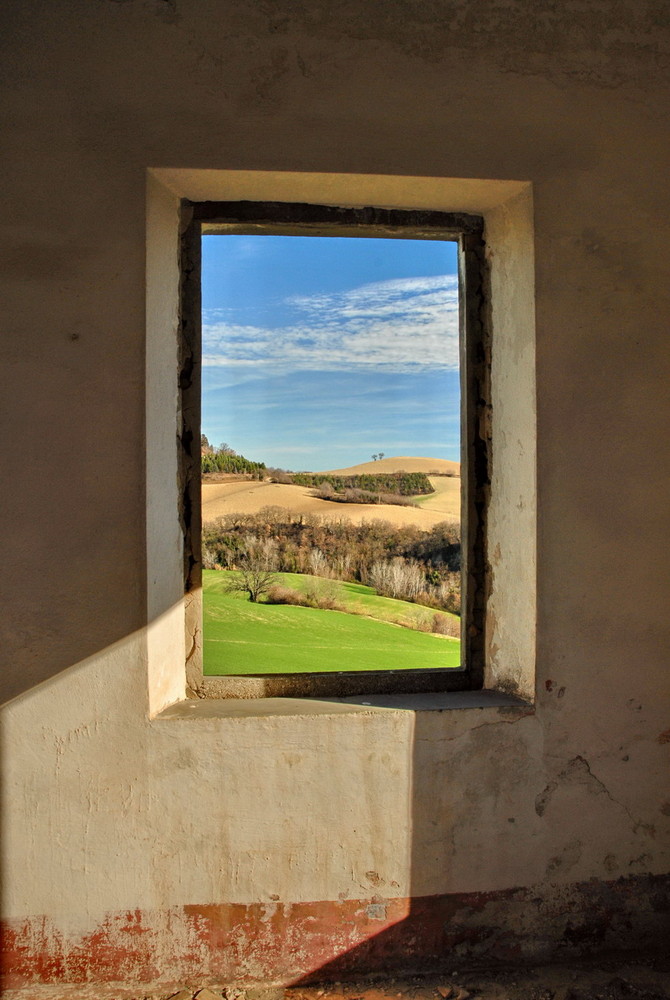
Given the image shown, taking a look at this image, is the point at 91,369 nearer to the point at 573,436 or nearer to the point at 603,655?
the point at 573,436

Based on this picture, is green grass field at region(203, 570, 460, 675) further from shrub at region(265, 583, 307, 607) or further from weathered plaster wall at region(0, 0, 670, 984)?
weathered plaster wall at region(0, 0, 670, 984)

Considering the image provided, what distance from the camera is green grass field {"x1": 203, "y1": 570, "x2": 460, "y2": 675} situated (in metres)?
1.95

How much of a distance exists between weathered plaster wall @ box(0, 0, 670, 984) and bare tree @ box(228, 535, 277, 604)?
308 mm

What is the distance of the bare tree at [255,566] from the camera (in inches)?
78.4

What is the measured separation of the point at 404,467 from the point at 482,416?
0.29m

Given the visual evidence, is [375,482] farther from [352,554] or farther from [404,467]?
[352,554]

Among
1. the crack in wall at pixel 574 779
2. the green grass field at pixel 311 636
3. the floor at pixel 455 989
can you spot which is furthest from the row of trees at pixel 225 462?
the floor at pixel 455 989

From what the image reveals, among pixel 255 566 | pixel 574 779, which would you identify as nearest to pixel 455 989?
pixel 574 779

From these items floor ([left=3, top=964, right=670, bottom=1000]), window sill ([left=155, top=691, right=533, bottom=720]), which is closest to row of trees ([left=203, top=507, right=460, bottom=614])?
window sill ([left=155, top=691, right=533, bottom=720])

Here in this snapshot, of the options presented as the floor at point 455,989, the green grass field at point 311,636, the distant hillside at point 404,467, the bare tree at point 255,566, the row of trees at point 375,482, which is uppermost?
the distant hillside at point 404,467

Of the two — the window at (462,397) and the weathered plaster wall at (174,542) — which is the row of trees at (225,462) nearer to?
the window at (462,397)

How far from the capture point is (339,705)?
175cm

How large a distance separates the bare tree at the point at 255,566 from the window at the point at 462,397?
15 cm

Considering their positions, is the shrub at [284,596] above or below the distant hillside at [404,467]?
below
